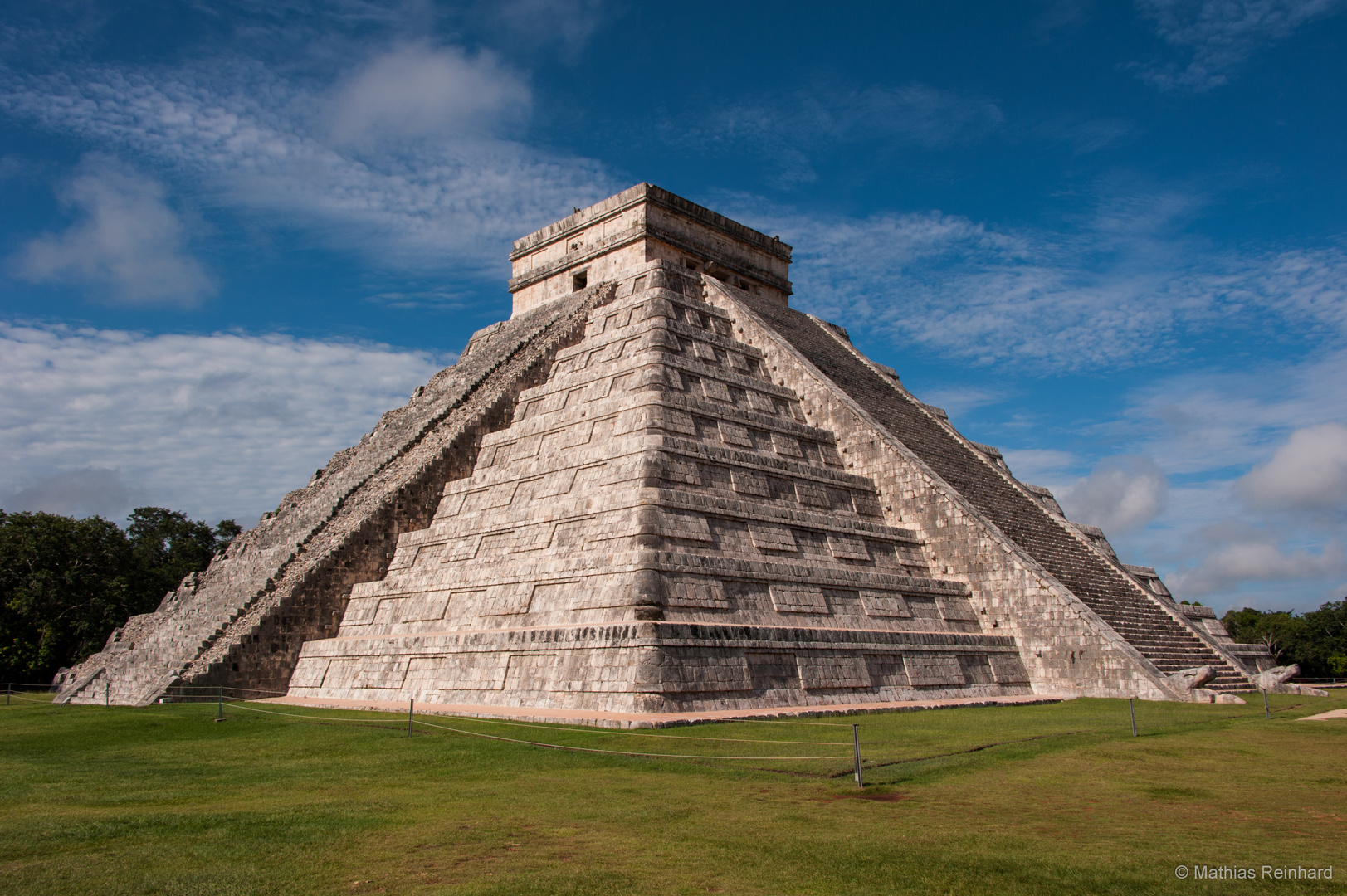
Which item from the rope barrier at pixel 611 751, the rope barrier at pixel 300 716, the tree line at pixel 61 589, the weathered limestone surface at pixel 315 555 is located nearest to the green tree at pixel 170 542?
the tree line at pixel 61 589

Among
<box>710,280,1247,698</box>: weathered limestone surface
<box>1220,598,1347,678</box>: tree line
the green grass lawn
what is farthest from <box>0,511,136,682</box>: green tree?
<box>1220,598,1347,678</box>: tree line

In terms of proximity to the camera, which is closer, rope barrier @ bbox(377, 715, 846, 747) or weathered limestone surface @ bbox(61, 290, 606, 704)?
rope barrier @ bbox(377, 715, 846, 747)

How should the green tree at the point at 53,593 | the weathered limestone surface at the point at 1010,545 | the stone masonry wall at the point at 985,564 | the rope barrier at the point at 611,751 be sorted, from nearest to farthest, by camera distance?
the rope barrier at the point at 611,751 → the stone masonry wall at the point at 985,564 → the weathered limestone surface at the point at 1010,545 → the green tree at the point at 53,593

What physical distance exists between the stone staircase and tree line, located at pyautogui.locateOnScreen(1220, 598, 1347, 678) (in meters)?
26.1

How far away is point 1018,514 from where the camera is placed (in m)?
19.7

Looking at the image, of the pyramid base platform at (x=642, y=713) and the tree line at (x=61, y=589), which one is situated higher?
the tree line at (x=61, y=589)

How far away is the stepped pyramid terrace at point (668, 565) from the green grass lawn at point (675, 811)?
230cm

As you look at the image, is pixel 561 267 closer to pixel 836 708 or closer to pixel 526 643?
pixel 526 643

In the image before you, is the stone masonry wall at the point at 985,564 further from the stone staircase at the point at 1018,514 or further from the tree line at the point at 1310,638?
the tree line at the point at 1310,638

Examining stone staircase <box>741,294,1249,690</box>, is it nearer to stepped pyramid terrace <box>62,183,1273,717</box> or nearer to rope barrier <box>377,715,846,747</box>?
stepped pyramid terrace <box>62,183,1273,717</box>

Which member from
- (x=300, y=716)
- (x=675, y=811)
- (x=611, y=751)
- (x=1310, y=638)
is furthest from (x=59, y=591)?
(x=1310, y=638)

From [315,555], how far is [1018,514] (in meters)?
14.3

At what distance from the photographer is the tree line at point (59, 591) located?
27484 mm

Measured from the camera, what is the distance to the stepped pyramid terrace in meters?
13.2
